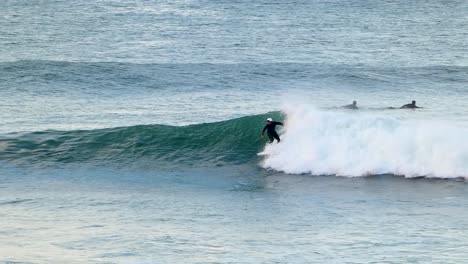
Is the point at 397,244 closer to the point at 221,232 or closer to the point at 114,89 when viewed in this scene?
the point at 221,232

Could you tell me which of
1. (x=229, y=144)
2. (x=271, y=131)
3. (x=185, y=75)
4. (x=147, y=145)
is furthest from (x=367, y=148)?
(x=185, y=75)

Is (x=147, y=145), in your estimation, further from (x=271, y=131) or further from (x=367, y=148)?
(x=367, y=148)

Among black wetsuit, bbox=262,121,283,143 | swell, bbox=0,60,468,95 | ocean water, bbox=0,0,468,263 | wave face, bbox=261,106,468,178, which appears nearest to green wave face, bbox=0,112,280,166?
ocean water, bbox=0,0,468,263

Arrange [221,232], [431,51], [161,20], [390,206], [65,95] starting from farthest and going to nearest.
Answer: [161,20] → [431,51] → [65,95] → [390,206] → [221,232]

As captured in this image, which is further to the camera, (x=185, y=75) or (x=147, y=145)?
(x=185, y=75)

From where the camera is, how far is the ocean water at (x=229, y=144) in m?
17.0

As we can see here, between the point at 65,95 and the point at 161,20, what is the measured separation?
20.7m

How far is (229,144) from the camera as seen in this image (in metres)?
26.9

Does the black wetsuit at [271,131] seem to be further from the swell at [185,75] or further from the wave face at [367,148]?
the swell at [185,75]

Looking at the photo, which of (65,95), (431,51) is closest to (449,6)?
(431,51)

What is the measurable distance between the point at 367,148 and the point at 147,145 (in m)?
6.21

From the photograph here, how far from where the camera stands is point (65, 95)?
3503cm

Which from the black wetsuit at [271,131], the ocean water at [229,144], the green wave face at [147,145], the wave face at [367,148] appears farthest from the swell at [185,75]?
the wave face at [367,148]

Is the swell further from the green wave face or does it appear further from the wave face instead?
the wave face
